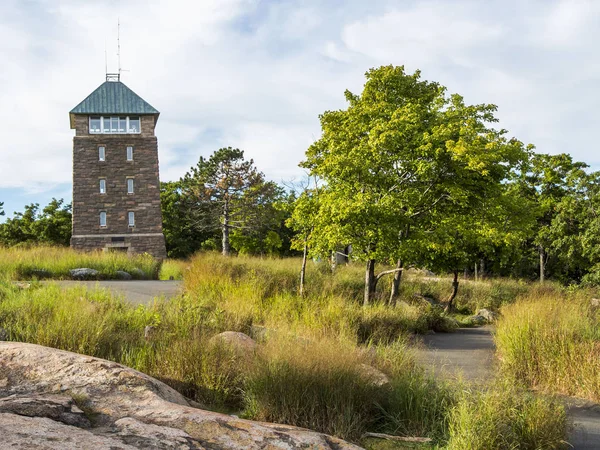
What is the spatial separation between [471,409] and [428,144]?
1041 cm

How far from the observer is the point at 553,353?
27.5 ft

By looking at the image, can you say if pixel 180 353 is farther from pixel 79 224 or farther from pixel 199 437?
pixel 79 224

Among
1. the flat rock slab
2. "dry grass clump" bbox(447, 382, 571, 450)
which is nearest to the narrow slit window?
the flat rock slab

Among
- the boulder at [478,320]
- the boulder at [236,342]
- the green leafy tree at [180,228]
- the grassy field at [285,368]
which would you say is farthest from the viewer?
the green leafy tree at [180,228]

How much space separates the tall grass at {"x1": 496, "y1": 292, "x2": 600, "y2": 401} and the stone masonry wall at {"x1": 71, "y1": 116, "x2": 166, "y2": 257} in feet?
106

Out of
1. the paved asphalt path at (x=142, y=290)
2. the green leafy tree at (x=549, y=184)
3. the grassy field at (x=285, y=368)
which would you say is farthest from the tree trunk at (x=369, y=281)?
the green leafy tree at (x=549, y=184)

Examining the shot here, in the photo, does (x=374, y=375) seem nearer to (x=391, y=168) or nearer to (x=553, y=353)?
(x=553, y=353)

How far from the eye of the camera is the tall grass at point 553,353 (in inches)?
307

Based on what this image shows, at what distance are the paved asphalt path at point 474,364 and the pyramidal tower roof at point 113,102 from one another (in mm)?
30543

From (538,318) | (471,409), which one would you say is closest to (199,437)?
(471,409)

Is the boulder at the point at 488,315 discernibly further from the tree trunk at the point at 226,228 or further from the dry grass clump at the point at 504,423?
the tree trunk at the point at 226,228

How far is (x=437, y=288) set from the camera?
23594 millimetres

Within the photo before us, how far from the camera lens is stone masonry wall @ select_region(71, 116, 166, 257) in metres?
38.8

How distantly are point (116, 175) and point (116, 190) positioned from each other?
1.02m
